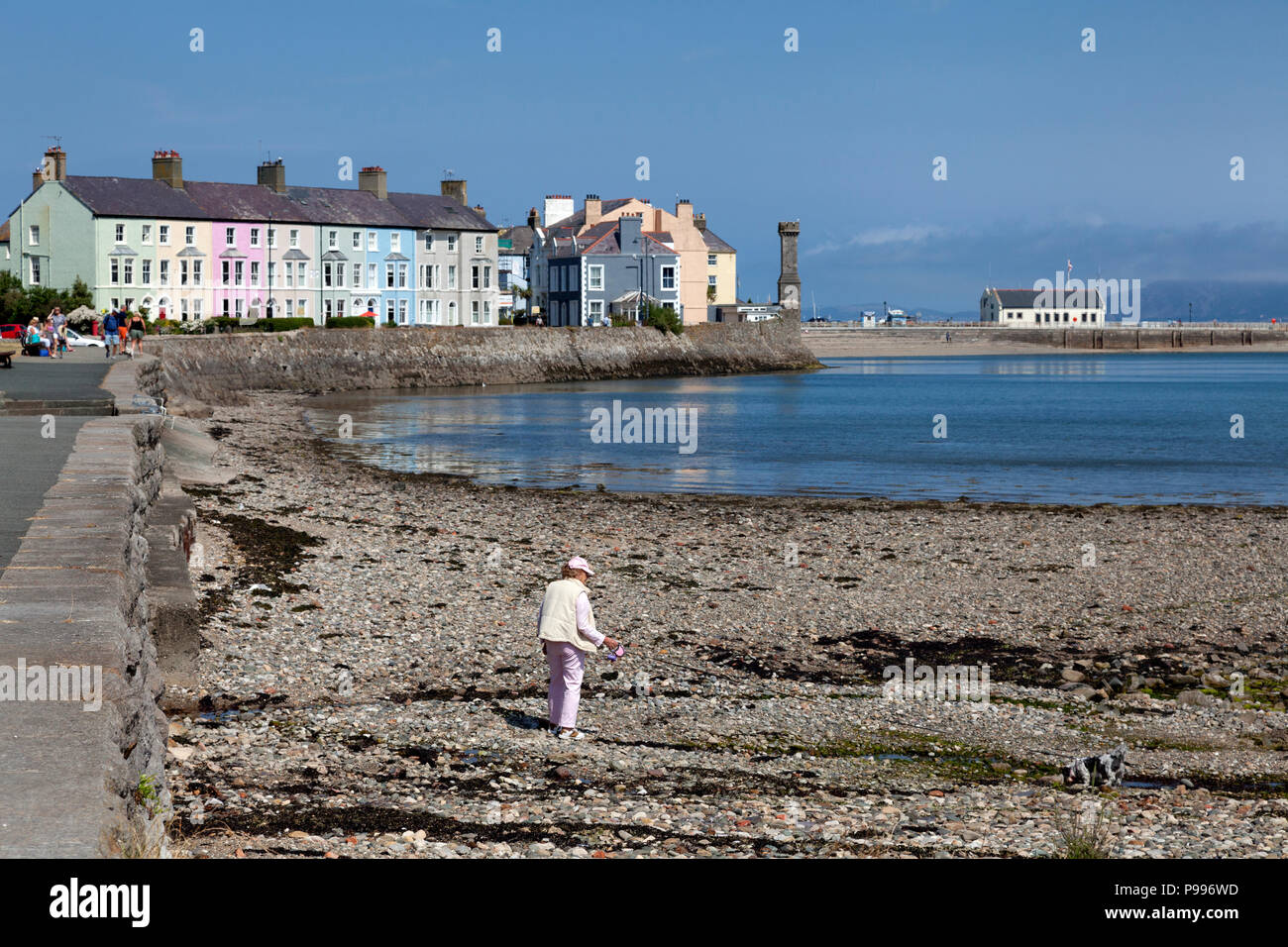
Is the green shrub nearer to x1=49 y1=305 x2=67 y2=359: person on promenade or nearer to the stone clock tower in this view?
the stone clock tower

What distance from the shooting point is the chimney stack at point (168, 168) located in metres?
84.4

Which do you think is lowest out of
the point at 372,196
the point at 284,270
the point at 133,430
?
the point at 133,430

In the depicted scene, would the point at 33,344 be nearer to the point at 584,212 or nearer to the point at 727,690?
the point at 727,690

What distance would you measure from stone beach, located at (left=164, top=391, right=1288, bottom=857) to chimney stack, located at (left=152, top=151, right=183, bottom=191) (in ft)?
220

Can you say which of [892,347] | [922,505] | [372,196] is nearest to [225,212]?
[372,196]

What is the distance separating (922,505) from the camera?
27672 mm

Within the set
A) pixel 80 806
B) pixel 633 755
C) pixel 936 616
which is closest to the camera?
pixel 80 806

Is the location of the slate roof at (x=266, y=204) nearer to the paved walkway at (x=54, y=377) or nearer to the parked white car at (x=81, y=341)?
the parked white car at (x=81, y=341)

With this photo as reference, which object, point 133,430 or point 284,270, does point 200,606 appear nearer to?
point 133,430

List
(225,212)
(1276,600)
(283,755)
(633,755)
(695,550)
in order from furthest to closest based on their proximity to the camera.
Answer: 1. (225,212)
2. (695,550)
3. (1276,600)
4. (633,755)
5. (283,755)

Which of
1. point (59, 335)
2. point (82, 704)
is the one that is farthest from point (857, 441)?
point (82, 704)

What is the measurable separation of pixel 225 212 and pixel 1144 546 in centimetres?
7369

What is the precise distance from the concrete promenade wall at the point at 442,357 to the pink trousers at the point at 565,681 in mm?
40719

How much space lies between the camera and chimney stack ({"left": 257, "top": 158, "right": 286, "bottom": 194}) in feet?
294
